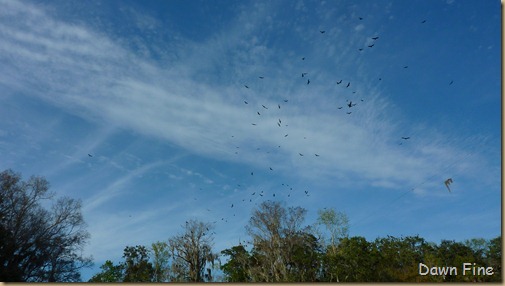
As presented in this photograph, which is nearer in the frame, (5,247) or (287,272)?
(5,247)

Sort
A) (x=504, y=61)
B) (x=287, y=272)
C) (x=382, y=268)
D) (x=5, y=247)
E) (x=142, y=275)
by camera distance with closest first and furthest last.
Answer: (x=504, y=61), (x=5, y=247), (x=382, y=268), (x=287, y=272), (x=142, y=275)

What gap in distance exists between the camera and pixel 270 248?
141ft

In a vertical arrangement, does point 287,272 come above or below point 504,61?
below

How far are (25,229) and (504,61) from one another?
37877mm

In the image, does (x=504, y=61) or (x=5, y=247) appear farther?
(x=5, y=247)

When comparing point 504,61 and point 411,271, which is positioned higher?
point 504,61

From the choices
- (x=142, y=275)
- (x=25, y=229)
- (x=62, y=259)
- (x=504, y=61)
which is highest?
(x=504, y=61)

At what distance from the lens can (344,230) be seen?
4481 centimetres

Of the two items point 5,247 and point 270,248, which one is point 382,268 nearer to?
point 270,248

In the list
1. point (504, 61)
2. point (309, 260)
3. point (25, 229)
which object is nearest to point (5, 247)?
point (25, 229)

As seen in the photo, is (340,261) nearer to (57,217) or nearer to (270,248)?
(270,248)

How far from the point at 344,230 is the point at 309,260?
223 inches

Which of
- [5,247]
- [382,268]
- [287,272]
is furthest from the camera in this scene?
[287,272]

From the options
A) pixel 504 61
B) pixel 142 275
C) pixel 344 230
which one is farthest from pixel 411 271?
pixel 142 275
